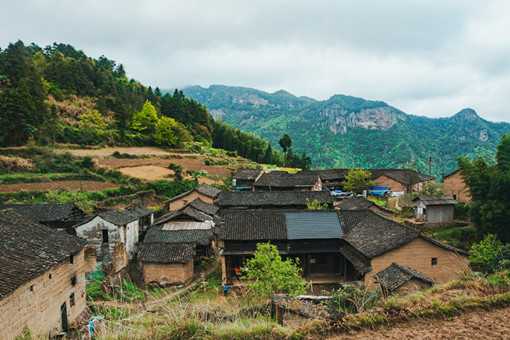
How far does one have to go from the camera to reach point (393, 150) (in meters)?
100

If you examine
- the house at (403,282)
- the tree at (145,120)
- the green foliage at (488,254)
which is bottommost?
the green foliage at (488,254)

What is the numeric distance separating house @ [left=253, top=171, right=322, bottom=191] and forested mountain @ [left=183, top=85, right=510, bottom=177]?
50.2 meters

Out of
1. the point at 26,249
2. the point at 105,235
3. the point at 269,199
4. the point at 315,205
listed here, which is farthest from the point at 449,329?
the point at 269,199

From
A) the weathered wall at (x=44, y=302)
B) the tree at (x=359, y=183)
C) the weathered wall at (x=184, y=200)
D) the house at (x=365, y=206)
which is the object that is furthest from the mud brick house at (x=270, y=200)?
the weathered wall at (x=44, y=302)

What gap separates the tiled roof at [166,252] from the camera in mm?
18578

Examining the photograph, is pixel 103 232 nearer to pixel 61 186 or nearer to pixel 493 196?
pixel 61 186

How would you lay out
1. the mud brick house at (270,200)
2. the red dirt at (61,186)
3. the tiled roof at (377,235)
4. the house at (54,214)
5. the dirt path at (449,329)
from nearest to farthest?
1. the dirt path at (449,329)
2. the tiled roof at (377,235)
3. the house at (54,214)
4. the mud brick house at (270,200)
5. the red dirt at (61,186)

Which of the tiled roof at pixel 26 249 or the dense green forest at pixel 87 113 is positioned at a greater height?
the dense green forest at pixel 87 113

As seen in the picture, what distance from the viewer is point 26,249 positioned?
1049 cm

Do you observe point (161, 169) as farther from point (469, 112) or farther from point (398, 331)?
point (469, 112)

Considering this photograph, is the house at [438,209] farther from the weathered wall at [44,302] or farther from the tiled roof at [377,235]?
the weathered wall at [44,302]

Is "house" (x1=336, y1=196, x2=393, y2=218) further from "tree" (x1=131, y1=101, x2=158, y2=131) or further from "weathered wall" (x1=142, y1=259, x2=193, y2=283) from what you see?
"tree" (x1=131, y1=101, x2=158, y2=131)

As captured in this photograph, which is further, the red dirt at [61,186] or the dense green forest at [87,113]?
the dense green forest at [87,113]

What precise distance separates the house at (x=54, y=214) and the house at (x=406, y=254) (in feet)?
74.0
